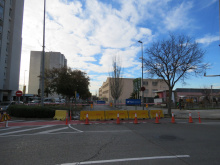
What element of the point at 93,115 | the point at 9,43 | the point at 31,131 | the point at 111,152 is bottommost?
the point at 31,131

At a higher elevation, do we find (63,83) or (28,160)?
(63,83)

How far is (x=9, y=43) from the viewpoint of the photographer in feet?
145

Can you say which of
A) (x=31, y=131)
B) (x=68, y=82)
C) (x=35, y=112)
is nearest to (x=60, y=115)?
(x=35, y=112)

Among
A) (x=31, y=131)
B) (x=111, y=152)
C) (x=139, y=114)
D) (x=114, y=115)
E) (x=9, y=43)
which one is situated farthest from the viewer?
(x=9, y=43)

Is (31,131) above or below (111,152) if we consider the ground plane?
below

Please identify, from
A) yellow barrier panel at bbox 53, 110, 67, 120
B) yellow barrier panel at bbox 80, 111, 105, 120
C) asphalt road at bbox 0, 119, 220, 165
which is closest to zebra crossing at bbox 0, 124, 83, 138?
asphalt road at bbox 0, 119, 220, 165

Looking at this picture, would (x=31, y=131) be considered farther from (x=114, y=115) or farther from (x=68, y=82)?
(x=68, y=82)

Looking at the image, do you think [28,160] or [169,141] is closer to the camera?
[28,160]

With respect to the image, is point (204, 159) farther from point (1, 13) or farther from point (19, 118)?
point (1, 13)

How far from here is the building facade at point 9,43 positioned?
4012 cm

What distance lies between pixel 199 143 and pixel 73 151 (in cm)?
500

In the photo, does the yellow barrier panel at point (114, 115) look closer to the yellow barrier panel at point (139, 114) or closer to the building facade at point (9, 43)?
the yellow barrier panel at point (139, 114)

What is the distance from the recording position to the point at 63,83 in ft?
81.9

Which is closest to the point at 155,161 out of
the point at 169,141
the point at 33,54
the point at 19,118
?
the point at 169,141
